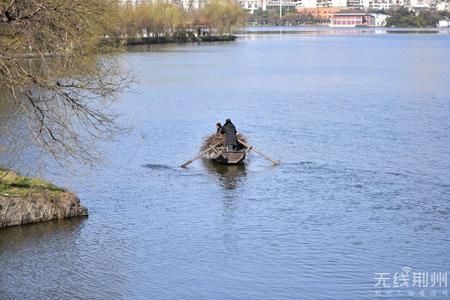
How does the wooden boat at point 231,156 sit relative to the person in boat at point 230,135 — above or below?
below

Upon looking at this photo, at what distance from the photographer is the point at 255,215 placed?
20219 millimetres

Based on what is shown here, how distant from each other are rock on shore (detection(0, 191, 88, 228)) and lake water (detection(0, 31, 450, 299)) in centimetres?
22

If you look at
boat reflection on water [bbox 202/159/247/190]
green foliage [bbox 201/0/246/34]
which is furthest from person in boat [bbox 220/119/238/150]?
green foliage [bbox 201/0/246/34]

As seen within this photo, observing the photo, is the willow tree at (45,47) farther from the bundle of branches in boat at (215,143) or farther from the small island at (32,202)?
the bundle of branches in boat at (215,143)

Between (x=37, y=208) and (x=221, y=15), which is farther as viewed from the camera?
(x=221, y=15)

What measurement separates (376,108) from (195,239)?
24759 millimetres

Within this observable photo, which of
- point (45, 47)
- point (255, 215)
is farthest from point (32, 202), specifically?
point (255, 215)

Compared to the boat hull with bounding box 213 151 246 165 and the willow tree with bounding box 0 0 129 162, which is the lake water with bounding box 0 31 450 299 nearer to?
the boat hull with bounding box 213 151 246 165

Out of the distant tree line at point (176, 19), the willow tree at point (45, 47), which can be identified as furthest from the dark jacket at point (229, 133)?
the distant tree line at point (176, 19)

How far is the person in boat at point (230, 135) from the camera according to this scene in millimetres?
25766

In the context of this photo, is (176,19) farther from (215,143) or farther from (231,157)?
(231,157)

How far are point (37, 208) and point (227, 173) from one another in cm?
791

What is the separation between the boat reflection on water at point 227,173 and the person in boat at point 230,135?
0.60 meters

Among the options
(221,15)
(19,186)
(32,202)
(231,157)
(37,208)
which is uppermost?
(221,15)
